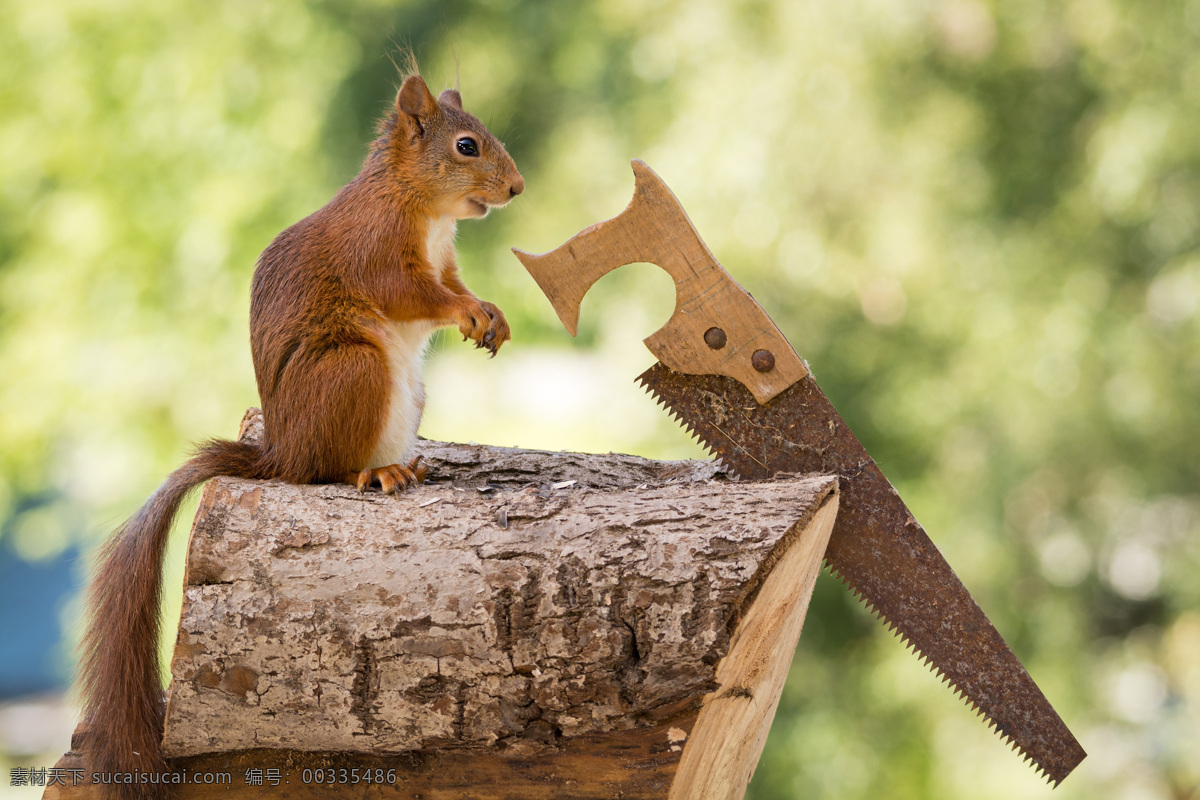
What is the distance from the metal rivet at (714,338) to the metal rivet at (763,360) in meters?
0.06

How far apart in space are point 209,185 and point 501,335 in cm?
374

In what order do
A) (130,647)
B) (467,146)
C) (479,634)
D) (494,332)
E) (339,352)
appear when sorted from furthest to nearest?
(467,146) < (494,332) < (339,352) < (130,647) < (479,634)

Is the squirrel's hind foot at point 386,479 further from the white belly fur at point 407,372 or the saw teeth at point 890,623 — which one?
the saw teeth at point 890,623

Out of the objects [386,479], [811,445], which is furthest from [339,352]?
[811,445]

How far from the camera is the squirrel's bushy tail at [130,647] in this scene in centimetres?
174

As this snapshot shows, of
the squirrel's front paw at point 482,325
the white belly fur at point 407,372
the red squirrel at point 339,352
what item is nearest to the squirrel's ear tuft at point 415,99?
the red squirrel at point 339,352

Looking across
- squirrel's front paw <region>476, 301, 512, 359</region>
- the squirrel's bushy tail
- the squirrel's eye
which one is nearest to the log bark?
the squirrel's bushy tail

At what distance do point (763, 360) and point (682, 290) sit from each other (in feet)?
0.66

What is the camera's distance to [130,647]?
5.85 feet

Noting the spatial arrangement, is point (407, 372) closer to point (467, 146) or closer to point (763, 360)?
point (467, 146)

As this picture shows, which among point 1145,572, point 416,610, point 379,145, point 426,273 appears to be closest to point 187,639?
point 416,610

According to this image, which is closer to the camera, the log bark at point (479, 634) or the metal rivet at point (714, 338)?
the log bark at point (479, 634)

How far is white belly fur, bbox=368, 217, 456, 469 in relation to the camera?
1.95 m

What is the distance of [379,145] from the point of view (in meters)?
2.18
